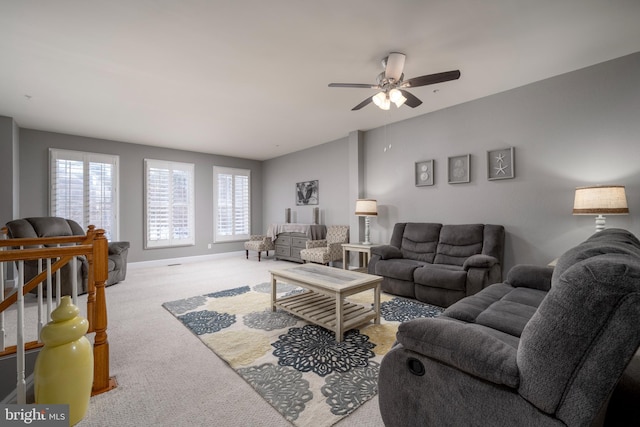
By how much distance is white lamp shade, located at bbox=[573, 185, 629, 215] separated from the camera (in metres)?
2.52

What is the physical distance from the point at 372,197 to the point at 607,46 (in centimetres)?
340

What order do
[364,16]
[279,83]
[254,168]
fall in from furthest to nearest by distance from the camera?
1. [254,168]
2. [279,83]
3. [364,16]

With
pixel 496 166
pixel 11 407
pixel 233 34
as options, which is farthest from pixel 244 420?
pixel 496 166

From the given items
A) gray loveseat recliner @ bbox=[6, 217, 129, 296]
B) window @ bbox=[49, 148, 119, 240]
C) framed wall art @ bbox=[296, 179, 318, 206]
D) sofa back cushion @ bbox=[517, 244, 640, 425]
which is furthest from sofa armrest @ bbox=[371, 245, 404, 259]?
window @ bbox=[49, 148, 119, 240]

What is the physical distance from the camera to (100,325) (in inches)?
70.6

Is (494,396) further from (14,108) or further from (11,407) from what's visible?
(14,108)

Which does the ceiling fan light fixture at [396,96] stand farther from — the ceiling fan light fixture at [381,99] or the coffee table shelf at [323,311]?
the coffee table shelf at [323,311]

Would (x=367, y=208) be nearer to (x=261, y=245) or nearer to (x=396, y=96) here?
(x=396, y=96)

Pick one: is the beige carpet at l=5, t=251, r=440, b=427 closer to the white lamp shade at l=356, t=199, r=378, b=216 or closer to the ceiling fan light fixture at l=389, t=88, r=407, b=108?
the ceiling fan light fixture at l=389, t=88, r=407, b=108

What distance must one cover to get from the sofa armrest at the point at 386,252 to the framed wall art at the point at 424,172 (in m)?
1.24

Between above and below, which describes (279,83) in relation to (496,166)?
above

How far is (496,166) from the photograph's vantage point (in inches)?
145

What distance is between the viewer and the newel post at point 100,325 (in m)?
1.76

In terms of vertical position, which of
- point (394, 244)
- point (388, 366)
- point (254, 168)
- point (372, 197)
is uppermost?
point (254, 168)
